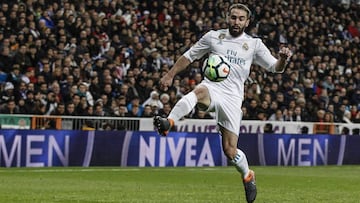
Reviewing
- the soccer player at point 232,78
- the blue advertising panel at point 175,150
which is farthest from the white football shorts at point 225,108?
the blue advertising panel at point 175,150

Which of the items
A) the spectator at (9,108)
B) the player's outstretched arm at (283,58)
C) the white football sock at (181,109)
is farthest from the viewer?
the spectator at (9,108)

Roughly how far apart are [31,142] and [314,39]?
51.0 ft

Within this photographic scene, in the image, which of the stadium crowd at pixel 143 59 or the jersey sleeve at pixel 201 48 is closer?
the jersey sleeve at pixel 201 48

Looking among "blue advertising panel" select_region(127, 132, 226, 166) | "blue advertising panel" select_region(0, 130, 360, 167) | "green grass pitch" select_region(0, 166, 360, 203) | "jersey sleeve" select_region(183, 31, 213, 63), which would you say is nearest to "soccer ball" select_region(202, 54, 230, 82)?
"jersey sleeve" select_region(183, 31, 213, 63)

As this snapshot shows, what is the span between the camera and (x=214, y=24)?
98.7ft

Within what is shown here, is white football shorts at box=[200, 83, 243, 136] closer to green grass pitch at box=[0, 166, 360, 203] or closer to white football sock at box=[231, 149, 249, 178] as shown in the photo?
white football sock at box=[231, 149, 249, 178]

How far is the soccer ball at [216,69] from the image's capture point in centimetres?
1094

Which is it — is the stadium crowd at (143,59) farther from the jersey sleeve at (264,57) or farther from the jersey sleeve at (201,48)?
the jersey sleeve at (264,57)

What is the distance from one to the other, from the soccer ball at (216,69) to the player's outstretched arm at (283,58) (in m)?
0.70

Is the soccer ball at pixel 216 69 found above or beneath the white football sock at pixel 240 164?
above

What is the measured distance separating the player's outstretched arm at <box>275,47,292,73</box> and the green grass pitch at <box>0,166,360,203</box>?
1.93 meters

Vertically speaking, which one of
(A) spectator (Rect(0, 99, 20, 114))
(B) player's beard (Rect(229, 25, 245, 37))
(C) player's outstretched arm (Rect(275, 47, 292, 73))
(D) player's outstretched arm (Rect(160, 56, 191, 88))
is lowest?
(A) spectator (Rect(0, 99, 20, 114))

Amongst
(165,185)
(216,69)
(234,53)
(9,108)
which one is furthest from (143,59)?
(216,69)

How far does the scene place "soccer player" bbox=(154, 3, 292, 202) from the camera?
10914 millimetres
